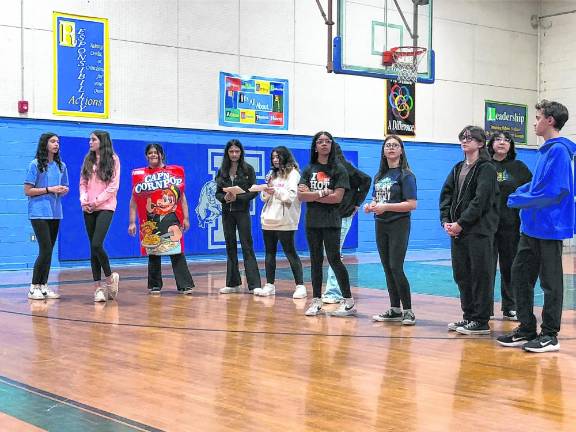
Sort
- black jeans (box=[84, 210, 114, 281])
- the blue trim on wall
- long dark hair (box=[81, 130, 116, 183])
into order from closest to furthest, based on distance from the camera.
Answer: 1. black jeans (box=[84, 210, 114, 281])
2. long dark hair (box=[81, 130, 116, 183])
3. the blue trim on wall

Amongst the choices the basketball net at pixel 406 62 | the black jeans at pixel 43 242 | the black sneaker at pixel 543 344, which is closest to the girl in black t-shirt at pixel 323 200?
the black sneaker at pixel 543 344

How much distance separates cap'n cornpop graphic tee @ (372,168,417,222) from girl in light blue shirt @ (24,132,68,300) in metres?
3.32

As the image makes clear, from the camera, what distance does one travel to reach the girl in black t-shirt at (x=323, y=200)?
24.2ft

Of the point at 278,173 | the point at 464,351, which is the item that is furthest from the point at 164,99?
the point at 464,351

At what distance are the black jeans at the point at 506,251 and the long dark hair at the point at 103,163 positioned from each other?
3799 millimetres

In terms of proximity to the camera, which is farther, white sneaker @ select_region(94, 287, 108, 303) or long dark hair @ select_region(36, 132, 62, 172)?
long dark hair @ select_region(36, 132, 62, 172)

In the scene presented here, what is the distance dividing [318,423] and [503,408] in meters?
0.99

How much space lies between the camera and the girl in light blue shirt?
862 centimetres

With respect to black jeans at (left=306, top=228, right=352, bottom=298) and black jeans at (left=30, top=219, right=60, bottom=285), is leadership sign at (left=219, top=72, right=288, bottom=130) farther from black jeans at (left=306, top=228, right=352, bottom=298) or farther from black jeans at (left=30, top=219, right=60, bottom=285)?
black jeans at (left=306, top=228, right=352, bottom=298)

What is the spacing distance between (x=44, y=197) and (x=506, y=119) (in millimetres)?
12502

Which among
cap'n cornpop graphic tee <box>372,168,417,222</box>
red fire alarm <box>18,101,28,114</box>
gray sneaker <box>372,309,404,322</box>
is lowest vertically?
gray sneaker <box>372,309,404,322</box>

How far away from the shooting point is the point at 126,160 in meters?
13.3

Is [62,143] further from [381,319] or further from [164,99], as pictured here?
[381,319]

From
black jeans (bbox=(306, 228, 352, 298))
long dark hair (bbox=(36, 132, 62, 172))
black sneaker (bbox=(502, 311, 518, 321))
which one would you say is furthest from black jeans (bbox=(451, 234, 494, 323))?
long dark hair (bbox=(36, 132, 62, 172))
